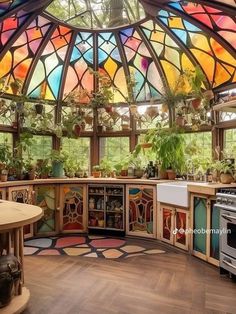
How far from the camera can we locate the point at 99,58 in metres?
5.52

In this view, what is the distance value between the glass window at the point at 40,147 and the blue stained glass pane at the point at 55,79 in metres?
0.86

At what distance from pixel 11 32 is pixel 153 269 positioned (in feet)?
12.8

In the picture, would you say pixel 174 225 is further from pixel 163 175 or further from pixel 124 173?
pixel 124 173

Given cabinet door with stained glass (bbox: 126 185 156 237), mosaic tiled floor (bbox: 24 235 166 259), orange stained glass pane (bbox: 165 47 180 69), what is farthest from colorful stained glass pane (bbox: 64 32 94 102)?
mosaic tiled floor (bbox: 24 235 166 259)

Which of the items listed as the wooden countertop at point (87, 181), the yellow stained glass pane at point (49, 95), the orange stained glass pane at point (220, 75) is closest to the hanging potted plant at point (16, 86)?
the yellow stained glass pane at point (49, 95)

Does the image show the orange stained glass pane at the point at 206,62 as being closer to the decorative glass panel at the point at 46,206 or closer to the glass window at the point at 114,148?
the glass window at the point at 114,148

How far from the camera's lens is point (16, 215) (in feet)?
8.09

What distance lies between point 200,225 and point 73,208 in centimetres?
229

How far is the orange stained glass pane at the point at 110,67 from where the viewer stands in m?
5.56

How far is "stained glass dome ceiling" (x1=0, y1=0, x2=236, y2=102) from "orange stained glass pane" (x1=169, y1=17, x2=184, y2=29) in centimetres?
1

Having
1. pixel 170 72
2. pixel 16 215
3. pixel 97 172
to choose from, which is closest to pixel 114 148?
pixel 97 172

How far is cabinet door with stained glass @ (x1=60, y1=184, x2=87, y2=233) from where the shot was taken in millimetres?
5156

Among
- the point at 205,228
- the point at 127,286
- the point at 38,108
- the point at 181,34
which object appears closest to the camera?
the point at 127,286

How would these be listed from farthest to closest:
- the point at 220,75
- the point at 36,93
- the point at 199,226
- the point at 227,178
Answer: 1. the point at 36,93
2. the point at 220,75
3. the point at 227,178
4. the point at 199,226
